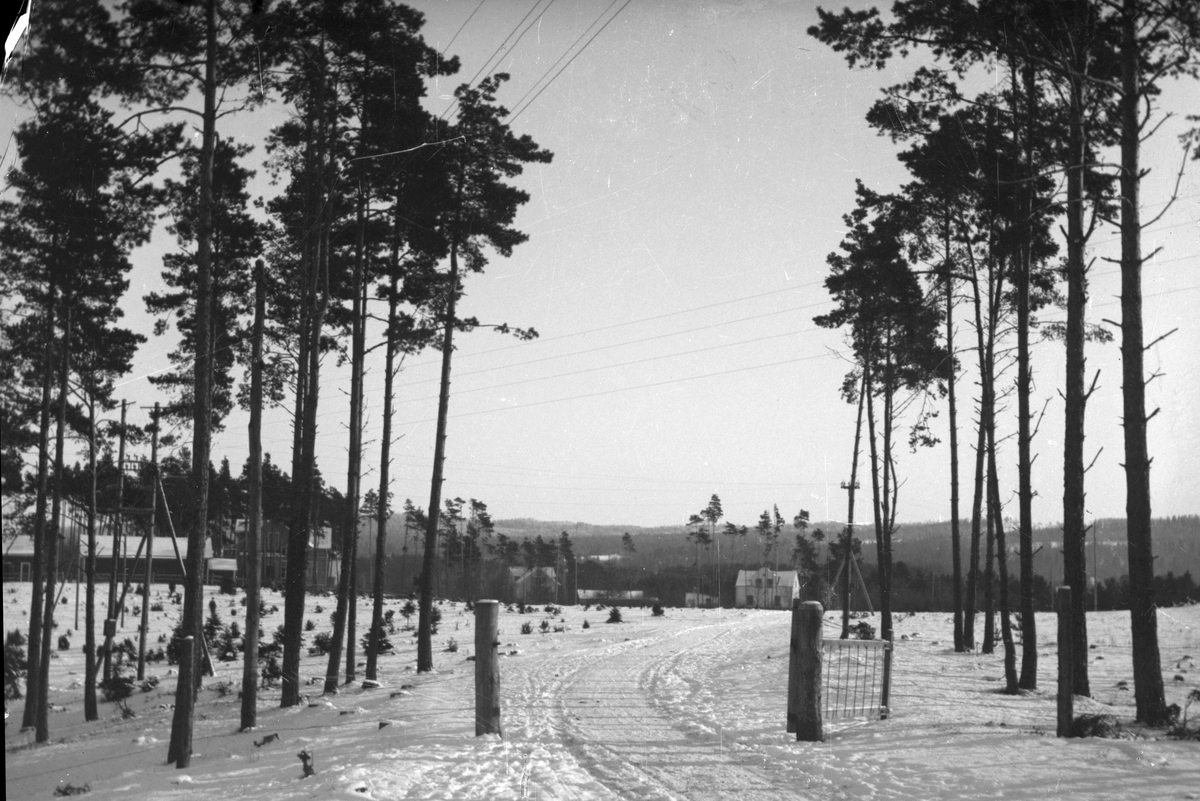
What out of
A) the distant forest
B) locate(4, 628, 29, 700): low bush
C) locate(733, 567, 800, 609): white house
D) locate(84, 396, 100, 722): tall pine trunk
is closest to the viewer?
locate(4, 628, 29, 700): low bush

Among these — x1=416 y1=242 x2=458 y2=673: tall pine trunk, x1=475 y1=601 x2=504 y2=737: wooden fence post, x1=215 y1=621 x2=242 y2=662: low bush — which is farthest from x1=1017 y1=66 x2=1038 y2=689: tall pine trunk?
x1=215 y1=621 x2=242 y2=662: low bush

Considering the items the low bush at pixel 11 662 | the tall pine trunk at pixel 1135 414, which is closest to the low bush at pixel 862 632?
the tall pine trunk at pixel 1135 414

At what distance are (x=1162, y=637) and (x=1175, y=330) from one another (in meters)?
20.2

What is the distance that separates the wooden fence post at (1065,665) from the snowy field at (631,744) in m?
0.26

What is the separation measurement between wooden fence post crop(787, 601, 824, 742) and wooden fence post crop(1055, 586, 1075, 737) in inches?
84.1

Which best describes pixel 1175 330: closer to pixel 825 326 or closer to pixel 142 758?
pixel 142 758

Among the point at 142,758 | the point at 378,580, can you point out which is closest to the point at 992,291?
the point at 378,580

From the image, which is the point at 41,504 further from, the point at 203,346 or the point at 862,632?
the point at 862,632

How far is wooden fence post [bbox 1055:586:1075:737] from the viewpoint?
343 inches

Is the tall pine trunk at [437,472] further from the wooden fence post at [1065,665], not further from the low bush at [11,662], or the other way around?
the wooden fence post at [1065,665]

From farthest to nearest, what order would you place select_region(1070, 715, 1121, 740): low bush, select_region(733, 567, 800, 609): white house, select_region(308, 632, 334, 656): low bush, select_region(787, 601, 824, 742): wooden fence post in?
select_region(733, 567, 800, 609): white house, select_region(308, 632, 334, 656): low bush, select_region(787, 601, 824, 742): wooden fence post, select_region(1070, 715, 1121, 740): low bush

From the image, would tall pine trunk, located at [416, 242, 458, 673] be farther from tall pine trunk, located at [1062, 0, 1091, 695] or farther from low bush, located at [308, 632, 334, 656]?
Result: tall pine trunk, located at [1062, 0, 1091, 695]

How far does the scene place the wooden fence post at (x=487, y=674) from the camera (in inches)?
359

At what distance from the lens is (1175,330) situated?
396 inches
